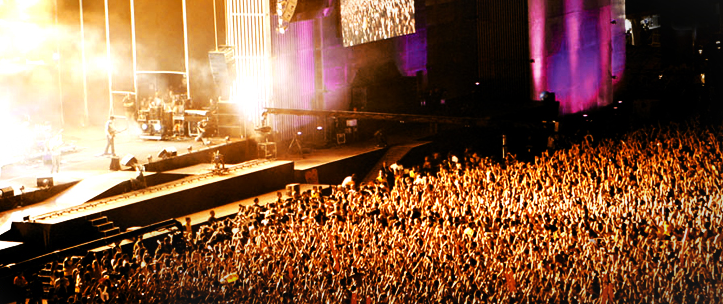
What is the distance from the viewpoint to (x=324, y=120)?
21938 millimetres

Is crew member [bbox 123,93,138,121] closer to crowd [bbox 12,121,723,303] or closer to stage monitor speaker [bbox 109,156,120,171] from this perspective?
stage monitor speaker [bbox 109,156,120,171]

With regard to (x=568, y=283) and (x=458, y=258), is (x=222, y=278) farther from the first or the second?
(x=568, y=283)

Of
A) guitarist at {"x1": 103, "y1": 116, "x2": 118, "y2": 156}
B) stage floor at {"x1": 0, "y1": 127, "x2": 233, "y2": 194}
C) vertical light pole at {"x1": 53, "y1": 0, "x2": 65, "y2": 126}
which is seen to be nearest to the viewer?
stage floor at {"x1": 0, "y1": 127, "x2": 233, "y2": 194}

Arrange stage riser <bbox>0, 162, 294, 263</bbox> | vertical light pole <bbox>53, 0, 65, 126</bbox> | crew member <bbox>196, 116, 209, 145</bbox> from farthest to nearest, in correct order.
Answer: vertical light pole <bbox>53, 0, 65, 126</bbox>
crew member <bbox>196, 116, 209, 145</bbox>
stage riser <bbox>0, 162, 294, 263</bbox>

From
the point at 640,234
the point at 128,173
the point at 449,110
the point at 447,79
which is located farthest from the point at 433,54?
the point at 640,234

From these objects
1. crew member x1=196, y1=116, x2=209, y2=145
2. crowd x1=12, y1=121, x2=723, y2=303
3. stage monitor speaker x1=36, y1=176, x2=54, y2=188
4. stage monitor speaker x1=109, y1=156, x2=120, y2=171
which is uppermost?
crew member x1=196, y1=116, x2=209, y2=145

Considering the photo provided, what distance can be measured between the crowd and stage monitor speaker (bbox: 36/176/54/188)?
3172 millimetres

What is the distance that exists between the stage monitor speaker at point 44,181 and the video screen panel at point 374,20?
900 cm

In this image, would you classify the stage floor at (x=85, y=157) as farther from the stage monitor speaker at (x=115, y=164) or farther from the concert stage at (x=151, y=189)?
the stage monitor speaker at (x=115, y=164)

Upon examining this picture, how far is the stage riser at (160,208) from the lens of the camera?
512 inches

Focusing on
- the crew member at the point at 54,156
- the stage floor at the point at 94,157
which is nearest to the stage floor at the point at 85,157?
the stage floor at the point at 94,157

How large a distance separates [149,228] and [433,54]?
50.1ft

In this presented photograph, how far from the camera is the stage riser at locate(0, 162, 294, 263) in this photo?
42.6ft

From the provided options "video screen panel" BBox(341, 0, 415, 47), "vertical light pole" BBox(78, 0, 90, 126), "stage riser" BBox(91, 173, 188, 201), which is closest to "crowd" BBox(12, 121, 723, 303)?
"stage riser" BBox(91, 173, 188, 201)
